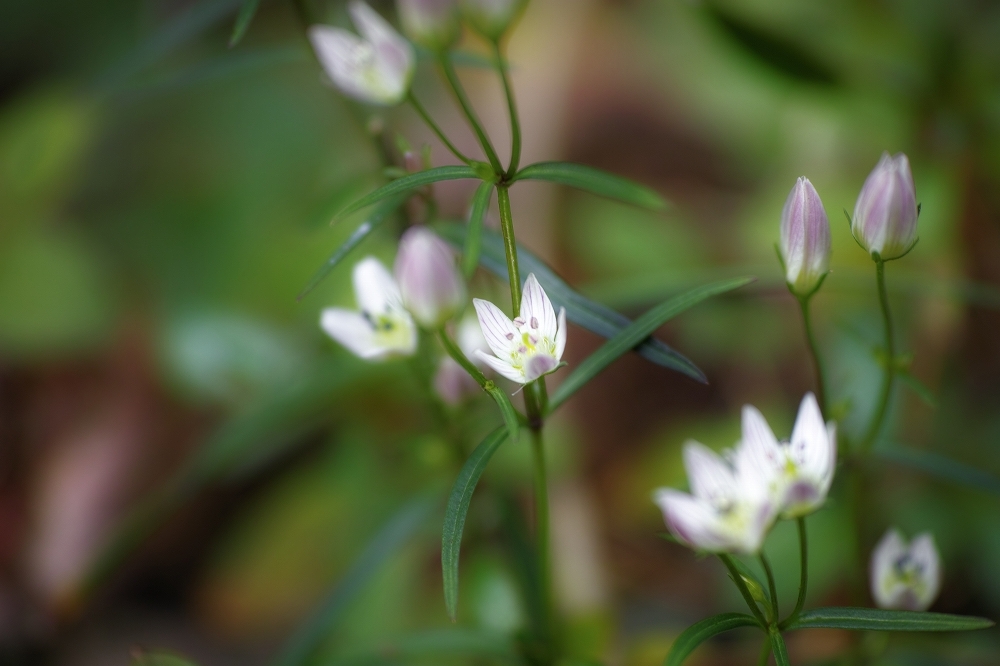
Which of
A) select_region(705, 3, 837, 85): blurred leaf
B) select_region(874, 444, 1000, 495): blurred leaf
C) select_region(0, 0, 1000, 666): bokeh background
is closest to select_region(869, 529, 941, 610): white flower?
select_region(874, 444, 1000, 495): blurred leaf

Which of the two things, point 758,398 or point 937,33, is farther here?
point 758,398

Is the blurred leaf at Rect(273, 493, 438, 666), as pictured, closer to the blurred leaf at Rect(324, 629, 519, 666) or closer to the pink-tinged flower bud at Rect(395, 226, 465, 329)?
the blurred leaf at Rect(324, 629, 519, 666)

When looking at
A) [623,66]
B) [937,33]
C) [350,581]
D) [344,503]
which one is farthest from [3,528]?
[937,33]

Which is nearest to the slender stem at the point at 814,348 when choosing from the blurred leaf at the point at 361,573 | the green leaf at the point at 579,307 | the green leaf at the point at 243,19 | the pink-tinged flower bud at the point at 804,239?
the pink-tinged flower bud at the point at 804,239

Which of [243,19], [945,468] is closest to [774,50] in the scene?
[945,468]

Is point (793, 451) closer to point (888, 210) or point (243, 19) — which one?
point (888, 210)

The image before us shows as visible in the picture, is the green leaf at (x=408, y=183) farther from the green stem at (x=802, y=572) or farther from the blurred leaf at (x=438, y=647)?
the blurred leaf at (x=438, y=647)

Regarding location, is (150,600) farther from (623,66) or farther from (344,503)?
(623,66)
